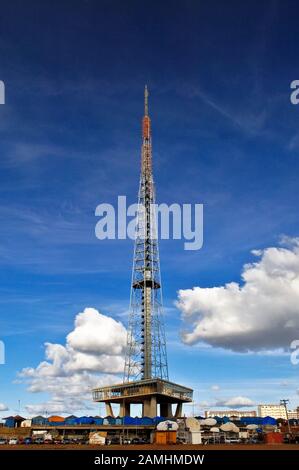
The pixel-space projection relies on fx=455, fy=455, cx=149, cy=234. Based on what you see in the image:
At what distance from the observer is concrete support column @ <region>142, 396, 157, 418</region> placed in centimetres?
15000

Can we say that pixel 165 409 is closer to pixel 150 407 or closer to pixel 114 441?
pixel 150 407

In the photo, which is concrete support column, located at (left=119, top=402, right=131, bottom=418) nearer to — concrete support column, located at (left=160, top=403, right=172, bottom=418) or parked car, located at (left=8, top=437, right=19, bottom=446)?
concrete support column, located at (left=160, top=403, right=172, bottom=418)

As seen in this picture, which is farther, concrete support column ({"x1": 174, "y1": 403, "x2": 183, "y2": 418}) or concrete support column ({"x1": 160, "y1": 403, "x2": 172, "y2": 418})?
concrete support column ({"x1": 174, "y1": 403, "x2": 183, "y2": 418})

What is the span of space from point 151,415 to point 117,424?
20.8 metres

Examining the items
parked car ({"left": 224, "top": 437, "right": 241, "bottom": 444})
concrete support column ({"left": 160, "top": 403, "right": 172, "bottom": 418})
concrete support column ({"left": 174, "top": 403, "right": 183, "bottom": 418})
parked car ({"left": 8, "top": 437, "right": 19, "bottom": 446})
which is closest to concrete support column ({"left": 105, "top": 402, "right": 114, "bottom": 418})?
concrete support column ({"left": 160, "top": 403, "right": 172, "bottom": 418})

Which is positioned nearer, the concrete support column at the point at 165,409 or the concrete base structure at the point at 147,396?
the concrete base structure at the point at 147,396

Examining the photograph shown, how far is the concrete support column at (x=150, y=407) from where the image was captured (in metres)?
150

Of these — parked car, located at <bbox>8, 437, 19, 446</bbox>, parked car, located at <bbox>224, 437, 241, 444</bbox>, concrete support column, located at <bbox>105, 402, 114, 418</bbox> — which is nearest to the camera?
parked car, located at <bbox>224, 437, 241, 444</bbox>

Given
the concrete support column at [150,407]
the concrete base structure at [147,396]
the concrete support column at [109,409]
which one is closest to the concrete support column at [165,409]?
the concrete base structure at [147,396]

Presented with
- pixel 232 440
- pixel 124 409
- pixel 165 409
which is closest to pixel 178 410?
pixel 165 409

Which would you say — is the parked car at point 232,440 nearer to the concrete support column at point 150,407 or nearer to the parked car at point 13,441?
the concrete support column at point 150,407

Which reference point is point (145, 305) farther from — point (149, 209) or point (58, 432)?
point (58, 432)

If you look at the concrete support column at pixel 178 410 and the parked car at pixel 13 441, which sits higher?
the concrete support column at pixel 178 410
